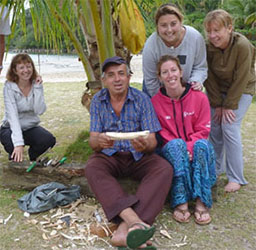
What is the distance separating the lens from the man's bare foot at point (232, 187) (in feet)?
11.5

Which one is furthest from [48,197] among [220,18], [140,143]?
[220,18]

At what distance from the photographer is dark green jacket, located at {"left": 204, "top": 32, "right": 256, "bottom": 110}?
3291 mm

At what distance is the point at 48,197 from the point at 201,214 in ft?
4.49

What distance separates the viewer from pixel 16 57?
3.74 meters

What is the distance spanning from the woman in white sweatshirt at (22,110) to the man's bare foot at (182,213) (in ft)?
5.46

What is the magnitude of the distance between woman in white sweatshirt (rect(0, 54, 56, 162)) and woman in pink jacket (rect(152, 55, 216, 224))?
1.44 meters

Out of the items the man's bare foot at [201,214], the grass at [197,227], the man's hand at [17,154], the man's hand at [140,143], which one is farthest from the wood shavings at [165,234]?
the man's hand at [17,154]

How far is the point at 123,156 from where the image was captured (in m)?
3.05

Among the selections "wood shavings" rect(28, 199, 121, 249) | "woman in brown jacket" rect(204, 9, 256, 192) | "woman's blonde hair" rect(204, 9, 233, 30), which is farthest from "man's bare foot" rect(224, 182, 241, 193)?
"woman's blonde hair" rect(204, 9, 233, 30)

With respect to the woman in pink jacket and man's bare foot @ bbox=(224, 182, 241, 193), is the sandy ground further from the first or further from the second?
man's bare foot @ bbox=(224, 182, 241, 193)

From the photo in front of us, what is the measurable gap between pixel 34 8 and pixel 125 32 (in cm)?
142

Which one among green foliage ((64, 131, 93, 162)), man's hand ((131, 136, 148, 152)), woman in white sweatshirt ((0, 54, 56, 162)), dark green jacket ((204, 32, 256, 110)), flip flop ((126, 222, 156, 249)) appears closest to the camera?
flip flop ((126, 222, 156, 249))

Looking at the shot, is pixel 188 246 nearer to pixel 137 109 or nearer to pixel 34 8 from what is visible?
pixel 137 109

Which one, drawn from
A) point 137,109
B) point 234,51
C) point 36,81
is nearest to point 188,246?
point 137,109
